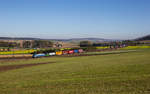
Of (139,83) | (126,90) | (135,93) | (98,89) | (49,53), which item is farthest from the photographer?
(49,53)

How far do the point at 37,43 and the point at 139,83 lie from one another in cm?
15077

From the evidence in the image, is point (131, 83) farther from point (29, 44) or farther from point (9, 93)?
point (29, 44)

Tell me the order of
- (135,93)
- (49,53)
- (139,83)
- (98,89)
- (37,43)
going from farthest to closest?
1. (37,43)
2. (49,53)
3. (139,83)
4. (98,89)
5. (135,93)

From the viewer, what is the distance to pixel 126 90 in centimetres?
933

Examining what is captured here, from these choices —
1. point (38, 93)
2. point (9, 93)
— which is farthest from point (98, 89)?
point (9, 93)

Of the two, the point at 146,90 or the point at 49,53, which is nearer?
the point at 146,90

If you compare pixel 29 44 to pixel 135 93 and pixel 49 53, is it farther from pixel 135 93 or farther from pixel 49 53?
pixel 135 93

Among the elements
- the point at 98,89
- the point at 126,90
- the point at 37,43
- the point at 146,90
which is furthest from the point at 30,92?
the point at 37,43

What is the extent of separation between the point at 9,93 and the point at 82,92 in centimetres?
475

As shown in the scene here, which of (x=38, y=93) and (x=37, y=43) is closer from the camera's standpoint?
(x=38, y=93)

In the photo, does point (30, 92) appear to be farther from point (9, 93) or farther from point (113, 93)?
point (113, 93)

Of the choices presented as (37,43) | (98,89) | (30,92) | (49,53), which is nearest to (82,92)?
(98,89)

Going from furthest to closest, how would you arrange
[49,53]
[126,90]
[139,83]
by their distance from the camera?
[49,53] < [139,83] < [126,90]

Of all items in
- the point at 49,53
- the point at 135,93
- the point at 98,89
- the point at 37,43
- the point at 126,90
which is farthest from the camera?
the point at 37,43
